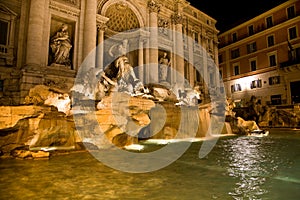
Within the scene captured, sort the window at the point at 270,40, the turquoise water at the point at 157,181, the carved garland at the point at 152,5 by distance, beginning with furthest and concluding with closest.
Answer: the window at the point at 270,40
the carved garland at the point at 152,5
the turquoise water at the point at 157,181

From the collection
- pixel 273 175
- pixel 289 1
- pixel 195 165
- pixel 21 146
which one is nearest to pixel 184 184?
pixel 195 165

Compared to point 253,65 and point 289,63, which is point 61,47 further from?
point 253,65

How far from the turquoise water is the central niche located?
1371 centimetres

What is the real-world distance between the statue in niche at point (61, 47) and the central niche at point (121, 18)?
186 inches

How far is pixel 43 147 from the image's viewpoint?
5.21 m

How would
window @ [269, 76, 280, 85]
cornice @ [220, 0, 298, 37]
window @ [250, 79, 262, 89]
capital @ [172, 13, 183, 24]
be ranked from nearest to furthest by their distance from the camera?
capital @ [172, 13, 183, 24] < cornice @ [220, 0, 298, 37] < window @ [269, 76, 280, 85] < window @ [250, 79, 262, 89]

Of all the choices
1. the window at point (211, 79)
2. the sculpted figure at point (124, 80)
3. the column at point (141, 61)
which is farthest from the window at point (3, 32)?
the window at point (211, 79)

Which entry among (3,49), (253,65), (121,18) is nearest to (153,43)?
(121,18)

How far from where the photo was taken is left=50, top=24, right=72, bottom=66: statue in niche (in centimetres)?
1081

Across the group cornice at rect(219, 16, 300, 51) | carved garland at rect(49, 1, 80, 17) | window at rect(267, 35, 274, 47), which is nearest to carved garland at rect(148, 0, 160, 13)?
carved garland at rect(49, 1, 80, 17)

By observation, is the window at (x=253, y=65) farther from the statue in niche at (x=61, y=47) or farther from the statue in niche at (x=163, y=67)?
the statue in niche at (x=61, y=47)

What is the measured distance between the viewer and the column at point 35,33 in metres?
9.54

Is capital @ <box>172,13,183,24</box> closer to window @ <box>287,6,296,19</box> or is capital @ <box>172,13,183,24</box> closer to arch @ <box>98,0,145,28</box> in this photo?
arch @ <box>98,0,145,28</box>

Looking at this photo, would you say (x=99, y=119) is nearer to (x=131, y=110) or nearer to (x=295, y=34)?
(x=131, y=110)
